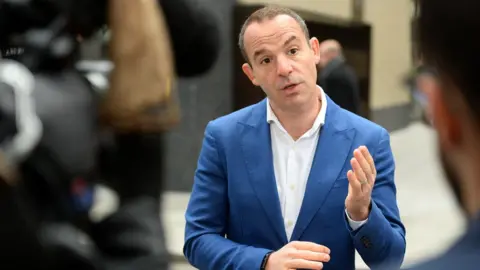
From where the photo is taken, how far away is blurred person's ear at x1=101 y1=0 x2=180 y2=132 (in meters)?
0.90

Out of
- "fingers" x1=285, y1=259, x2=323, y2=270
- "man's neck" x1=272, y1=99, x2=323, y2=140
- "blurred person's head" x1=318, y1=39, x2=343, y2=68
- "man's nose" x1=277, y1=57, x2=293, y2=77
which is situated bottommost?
"fingers" x1=285, y1=259, x2=323, y2=270

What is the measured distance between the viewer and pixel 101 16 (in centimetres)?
93

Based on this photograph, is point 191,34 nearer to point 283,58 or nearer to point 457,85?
point 283,58

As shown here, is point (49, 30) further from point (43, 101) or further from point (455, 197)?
point (455, 197)

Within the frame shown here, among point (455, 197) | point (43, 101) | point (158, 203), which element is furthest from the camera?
point (158, 203)

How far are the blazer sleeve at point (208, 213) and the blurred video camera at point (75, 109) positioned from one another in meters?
0.33

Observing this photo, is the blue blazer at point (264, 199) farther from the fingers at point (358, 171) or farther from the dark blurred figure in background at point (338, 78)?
the dark blurred figure in background at point (338, 78)

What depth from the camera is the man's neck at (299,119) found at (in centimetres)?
130

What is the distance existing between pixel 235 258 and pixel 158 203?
0.93 ft

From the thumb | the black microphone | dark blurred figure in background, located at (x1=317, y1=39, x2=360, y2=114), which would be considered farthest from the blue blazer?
dark blurred figure in background, located at (x1=317, y1=39, x2=360, y2=114)

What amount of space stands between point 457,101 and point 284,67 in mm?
710

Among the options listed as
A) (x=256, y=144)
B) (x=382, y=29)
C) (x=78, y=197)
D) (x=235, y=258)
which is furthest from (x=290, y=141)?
(x=382, y=29)

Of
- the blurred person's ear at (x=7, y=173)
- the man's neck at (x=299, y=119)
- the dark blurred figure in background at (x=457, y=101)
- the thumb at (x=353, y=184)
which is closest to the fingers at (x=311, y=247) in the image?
the thumb at (x=353, y=184)

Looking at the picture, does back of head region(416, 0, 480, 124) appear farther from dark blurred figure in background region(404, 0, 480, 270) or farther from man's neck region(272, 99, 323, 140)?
man's neck region(272, 99, 323, 140)
